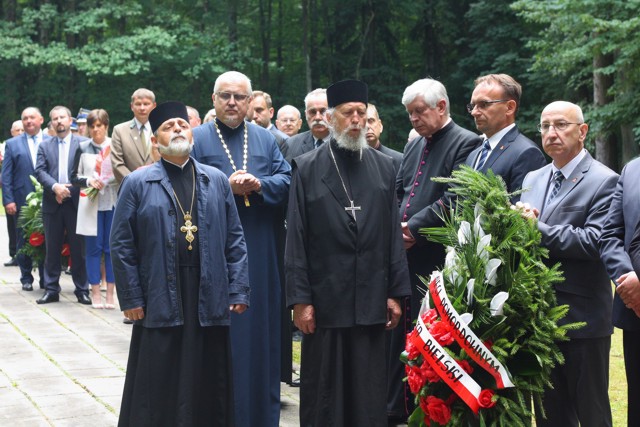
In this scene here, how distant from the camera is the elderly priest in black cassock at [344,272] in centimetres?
606

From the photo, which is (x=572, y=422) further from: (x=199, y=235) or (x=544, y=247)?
(x=199, y=235)

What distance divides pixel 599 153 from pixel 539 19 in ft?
12.7

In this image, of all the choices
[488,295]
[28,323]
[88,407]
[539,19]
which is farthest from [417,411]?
[539,19]

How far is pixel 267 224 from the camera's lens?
7.25 metres

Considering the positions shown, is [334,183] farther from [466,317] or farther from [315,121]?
[315,121]

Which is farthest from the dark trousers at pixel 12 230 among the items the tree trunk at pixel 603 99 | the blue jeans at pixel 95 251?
the tree trunk at pixel 603 99

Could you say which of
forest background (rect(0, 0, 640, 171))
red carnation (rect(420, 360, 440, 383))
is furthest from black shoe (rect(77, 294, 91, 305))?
forest background (rect(0, 0, 640, 171))

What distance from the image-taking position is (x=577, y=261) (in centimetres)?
568

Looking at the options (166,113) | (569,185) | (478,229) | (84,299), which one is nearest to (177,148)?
(166,113)

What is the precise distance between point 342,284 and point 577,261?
1.45m

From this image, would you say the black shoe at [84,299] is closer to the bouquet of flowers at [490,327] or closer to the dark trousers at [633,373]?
the bouquet of flowers at [490,327]

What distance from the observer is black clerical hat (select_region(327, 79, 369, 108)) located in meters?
6.23

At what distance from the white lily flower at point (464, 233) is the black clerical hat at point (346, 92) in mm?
1231

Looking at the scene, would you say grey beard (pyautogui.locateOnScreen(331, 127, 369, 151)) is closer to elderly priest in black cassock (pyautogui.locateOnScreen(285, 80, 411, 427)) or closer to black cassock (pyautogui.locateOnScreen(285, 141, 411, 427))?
elderly priest in black cassock (pyautogui.locateOnScreen(285, 80, 411, 427))
